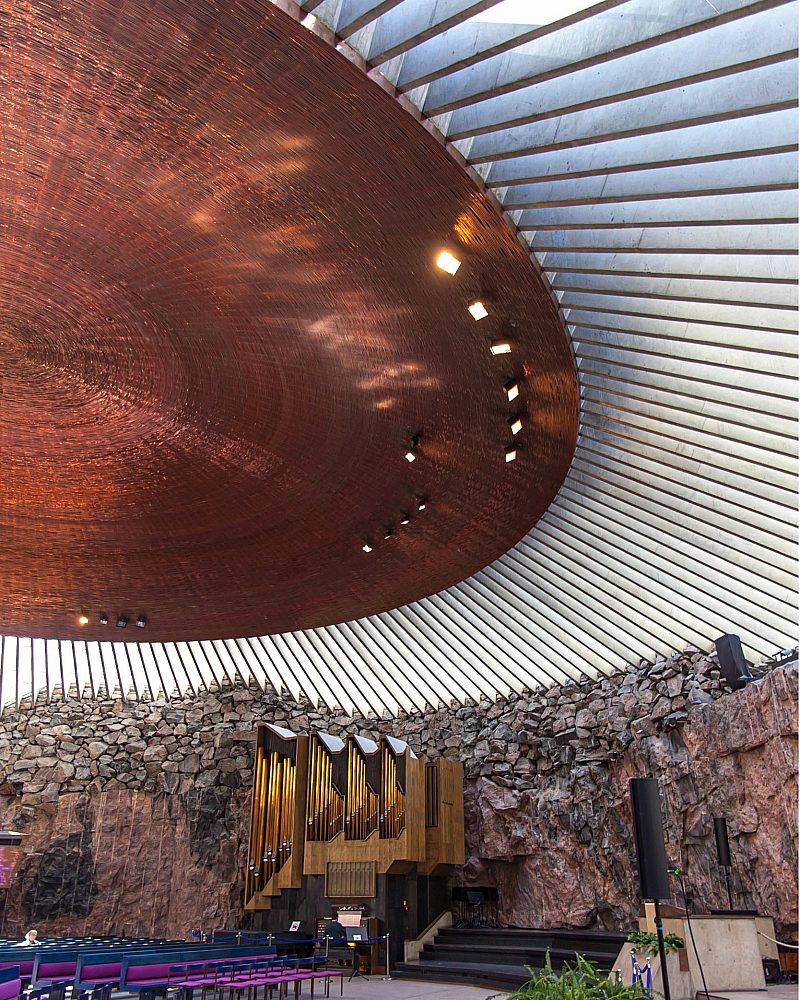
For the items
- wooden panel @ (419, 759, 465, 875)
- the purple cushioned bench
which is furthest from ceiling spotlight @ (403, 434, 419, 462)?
wooden panel @ (419, 759, 465, 875)

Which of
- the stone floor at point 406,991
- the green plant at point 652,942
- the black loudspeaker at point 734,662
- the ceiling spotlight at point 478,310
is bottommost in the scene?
the stone floor at point 406,991

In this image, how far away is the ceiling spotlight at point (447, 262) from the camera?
7809 mm

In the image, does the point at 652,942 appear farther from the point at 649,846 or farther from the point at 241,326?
the point at 241,326

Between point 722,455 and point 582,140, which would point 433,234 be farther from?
point 722,455

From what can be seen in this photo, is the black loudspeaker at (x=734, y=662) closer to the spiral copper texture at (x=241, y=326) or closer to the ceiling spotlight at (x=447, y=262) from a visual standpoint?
the spiral copper texture at (x=241, y=326)

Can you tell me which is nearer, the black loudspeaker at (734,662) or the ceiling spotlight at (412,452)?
the ceiling spotlight at (412,452)

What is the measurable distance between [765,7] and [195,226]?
16.5 feet

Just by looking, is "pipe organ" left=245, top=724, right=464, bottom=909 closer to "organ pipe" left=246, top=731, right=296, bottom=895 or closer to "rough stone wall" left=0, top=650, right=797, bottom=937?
"organ pipe" left=246, top=731, right=296, bottom=895

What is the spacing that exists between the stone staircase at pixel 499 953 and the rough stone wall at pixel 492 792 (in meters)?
1.41

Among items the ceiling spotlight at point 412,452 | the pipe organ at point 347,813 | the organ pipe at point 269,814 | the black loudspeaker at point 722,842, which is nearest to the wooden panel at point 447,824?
the pipe organ at point 347,813

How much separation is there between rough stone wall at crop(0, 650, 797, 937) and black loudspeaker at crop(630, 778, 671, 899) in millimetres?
7913

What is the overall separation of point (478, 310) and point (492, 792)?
13.3m

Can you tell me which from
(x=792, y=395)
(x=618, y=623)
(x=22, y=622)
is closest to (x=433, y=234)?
(x=792, y=395)

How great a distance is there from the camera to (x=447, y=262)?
310 inches
